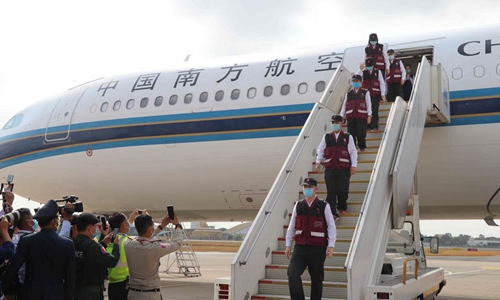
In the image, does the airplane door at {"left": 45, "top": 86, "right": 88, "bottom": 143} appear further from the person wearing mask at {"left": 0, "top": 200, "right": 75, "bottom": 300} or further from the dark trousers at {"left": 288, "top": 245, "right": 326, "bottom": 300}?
the person wearing mask at {"left": 0, "top": 200, "right": 75, "bottom": 300}

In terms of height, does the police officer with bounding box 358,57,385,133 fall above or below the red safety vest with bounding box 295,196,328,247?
above

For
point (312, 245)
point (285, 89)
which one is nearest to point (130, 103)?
point (285, 89)

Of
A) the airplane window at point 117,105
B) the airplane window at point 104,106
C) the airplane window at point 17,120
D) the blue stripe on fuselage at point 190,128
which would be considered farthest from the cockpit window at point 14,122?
the airplane window at point 117,105

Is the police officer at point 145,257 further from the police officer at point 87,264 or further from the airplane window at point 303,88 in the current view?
the airplane window at point 303,88

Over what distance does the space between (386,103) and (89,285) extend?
6.68 meters

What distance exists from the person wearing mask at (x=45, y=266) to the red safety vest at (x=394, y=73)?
7.00m

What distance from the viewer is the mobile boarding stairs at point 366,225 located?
630cm

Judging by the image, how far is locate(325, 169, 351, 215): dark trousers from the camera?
7.28 metres

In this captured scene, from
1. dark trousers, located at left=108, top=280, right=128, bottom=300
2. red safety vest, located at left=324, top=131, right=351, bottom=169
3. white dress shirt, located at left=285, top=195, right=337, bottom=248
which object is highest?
red safety vest, located at left=324, top=131, right=351, bottom=169

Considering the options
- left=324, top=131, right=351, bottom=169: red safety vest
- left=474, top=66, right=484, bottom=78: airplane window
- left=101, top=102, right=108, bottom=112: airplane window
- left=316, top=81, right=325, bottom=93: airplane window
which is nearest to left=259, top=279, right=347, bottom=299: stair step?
left=324, top=131, right=351, bottom=169: red safety vest

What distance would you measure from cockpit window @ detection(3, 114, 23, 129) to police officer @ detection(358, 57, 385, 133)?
32.6 ft

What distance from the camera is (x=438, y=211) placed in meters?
11.7

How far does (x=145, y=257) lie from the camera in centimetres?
518

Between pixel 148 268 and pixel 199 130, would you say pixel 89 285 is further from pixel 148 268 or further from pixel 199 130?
pixel 199 130
